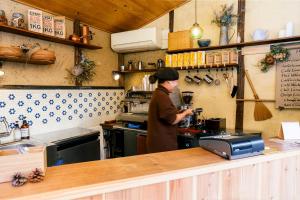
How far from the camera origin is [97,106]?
4.25 metres

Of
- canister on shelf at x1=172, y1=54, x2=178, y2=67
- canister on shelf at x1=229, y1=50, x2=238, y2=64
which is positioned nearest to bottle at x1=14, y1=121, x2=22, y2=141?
canister on shelf at x1=172, y1=54, x2=178, y2=67

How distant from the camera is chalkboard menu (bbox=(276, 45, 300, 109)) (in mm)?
2979

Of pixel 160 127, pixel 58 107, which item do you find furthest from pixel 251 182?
pixel 58 107

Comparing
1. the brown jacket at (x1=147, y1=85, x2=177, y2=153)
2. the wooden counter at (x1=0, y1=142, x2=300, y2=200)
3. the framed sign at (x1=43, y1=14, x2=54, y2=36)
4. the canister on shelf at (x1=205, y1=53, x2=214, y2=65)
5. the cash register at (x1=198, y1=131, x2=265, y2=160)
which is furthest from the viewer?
the canister on shelf at (x1=205, y1=53, x2=214, y2=65)

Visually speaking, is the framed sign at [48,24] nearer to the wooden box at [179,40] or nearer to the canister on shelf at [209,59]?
the wooden box at [179,40]

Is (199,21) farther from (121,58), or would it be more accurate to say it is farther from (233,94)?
(121,58)

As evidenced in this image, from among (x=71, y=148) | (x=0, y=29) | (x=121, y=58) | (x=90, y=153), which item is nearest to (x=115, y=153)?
(x=90, y=153)

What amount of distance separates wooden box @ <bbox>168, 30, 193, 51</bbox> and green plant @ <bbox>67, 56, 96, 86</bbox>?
1.41 metres

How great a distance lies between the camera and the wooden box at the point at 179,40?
3.75 metres

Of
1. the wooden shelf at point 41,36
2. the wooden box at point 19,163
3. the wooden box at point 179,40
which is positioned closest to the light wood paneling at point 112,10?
the wooden shelf at point 41,36

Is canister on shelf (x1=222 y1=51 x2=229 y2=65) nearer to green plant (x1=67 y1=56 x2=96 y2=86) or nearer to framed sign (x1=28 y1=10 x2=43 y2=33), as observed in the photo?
green plant (x1=67 y1=56 x2=96 y2=86)

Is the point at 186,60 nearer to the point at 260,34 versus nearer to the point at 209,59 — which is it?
the point at 209,59

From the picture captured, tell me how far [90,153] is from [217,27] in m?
2.76

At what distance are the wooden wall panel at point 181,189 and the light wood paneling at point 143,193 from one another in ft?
0.17
